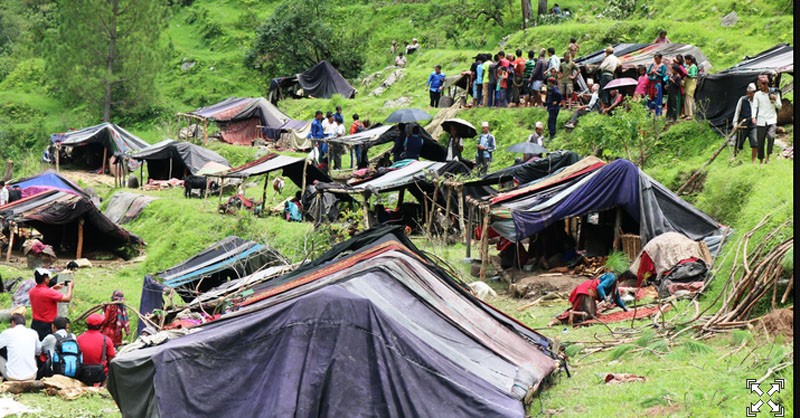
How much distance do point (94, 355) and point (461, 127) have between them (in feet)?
44.8

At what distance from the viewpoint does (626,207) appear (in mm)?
17531

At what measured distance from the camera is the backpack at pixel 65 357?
44.7ft

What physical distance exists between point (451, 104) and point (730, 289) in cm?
1790

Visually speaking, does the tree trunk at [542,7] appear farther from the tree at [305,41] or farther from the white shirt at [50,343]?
the white shirt at [50,343]

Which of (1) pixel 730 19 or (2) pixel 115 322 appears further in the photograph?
(1) pixel 730 19

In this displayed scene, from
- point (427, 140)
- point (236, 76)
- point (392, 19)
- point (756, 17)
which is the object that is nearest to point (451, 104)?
point (427, 140)

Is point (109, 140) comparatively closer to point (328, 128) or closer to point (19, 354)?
point (328, 128)

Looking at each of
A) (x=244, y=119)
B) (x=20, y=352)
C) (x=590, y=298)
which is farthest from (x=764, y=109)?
(x=244, y=119)

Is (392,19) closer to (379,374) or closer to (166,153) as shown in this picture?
(166,153)

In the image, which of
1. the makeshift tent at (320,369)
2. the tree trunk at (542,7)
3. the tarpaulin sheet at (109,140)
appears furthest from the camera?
the tree trunk at (542,7)

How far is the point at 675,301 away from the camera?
1476 centimetres

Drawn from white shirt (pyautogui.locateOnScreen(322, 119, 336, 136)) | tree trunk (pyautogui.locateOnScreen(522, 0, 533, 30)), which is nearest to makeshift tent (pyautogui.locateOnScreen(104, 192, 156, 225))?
white shirt (pyautogui.locateOnScreen(322, 119, 336, 136))

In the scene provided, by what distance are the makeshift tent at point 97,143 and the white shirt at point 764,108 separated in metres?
22.7

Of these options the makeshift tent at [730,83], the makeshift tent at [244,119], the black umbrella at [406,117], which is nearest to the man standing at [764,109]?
the makeshift tent at [730,83]
